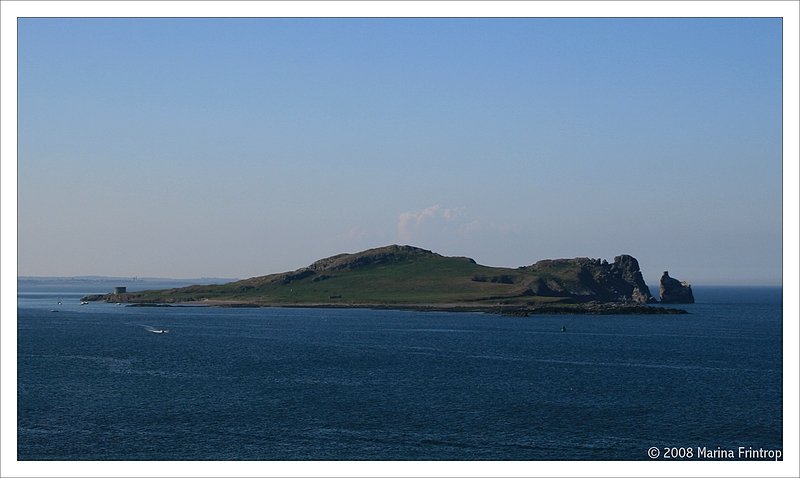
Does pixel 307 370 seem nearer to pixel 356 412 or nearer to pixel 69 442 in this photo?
pixel 356 412

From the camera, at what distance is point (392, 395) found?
71750 mm

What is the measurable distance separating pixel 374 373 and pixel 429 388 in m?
11.4

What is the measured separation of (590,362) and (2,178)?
76257 mm

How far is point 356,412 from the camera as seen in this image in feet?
211

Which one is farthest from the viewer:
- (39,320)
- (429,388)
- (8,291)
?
(39,320)

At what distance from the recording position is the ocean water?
54.7 metres

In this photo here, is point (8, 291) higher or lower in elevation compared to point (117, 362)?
higher

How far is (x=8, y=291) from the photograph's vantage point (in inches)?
1352

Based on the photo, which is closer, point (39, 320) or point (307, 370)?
point (307, 370)

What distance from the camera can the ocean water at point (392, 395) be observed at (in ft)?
179

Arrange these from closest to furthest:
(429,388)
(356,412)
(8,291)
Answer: (8,291) → (356,412) → (429,388)

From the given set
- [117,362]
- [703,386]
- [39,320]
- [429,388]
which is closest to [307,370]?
[429,388]

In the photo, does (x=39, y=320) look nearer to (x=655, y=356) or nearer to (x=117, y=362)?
(x=117, y=362)

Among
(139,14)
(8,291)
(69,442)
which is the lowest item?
(69,442)
